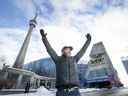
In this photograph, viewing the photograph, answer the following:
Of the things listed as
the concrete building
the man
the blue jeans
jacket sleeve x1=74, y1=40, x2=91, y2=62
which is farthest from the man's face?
the concrete building

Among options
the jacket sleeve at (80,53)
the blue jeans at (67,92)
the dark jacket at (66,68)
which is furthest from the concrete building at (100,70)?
the blue jeans at (67,92)

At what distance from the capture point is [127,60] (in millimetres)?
77375

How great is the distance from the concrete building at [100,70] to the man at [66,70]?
55974 mm

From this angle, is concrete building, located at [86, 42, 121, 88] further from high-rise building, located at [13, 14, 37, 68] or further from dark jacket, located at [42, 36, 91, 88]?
dark jacket, located at [42, 36, 91, 88]

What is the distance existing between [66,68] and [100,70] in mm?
62526

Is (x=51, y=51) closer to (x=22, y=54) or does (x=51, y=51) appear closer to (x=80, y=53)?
(x=80, y=53)

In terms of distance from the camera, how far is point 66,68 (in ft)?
14.4

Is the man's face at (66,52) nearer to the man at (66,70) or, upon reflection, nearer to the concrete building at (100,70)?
the man at (66,70)

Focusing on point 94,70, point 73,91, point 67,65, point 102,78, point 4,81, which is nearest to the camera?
point 73,91

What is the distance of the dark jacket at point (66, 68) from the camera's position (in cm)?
422

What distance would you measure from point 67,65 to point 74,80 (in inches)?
15.3

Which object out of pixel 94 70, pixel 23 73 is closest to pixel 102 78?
pixel 94 70

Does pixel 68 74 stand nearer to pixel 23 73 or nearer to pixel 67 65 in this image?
pixel 67 65

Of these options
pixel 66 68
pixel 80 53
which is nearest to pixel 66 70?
pixel 66 68
